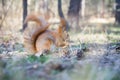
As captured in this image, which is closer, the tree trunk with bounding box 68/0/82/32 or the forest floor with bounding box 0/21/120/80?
the forest floor with bounding box 0/21/120/80

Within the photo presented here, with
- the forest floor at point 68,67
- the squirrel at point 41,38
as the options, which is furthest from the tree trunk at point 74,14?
the forest floor at point 68,67

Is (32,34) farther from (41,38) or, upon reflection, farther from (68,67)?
(68,67)

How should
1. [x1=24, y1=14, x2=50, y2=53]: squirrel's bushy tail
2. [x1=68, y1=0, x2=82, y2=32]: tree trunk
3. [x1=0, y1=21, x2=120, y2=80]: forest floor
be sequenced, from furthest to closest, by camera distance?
[x1=68, y1=0, x2=82, y2=32]: tree trunk → [x1=24, y1=14, x2=50, y2=53]: squirrel's bushy tail → [x1=0, y1=21, x2=120, y2=80]: forest floor

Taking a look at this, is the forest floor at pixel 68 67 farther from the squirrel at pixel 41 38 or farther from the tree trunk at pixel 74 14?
the tree trunk at pixel 74 14

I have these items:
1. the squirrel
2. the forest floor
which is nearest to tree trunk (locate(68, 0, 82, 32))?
the squirrel

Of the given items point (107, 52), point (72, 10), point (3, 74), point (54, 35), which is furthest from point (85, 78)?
point (72, 10)

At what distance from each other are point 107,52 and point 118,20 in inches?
696

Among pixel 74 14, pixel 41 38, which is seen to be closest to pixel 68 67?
pixel 41 38

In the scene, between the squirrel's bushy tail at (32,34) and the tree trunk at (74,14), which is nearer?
the squirrel's bushy tail at (32,34)

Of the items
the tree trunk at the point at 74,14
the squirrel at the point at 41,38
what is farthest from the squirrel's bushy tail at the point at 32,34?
the tree trunk at the point at 74,14

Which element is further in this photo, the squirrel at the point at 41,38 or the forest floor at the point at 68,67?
the squirrel at the point at 41,38

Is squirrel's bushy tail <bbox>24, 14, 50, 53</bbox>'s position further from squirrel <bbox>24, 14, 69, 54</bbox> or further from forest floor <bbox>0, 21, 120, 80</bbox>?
forest floor <bbox>0, 21, 120, 80</bbox>

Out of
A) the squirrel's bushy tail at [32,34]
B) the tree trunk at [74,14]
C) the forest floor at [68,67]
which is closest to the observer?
the forest floor at [68,67]

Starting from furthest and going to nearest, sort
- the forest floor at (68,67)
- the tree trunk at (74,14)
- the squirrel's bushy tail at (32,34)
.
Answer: the tree trunk at (74,14) → the squirrel's bushy tail at (32,34) → the forest floor at (68,67)
